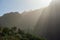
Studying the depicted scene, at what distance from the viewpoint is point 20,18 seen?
47.2 meters

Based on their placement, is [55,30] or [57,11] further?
[57,11]

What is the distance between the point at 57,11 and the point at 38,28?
4209mm

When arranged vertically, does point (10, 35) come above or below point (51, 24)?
below

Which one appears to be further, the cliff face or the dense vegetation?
the cliff face

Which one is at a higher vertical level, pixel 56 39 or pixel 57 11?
pixel 57 11

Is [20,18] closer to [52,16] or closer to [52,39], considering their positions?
[52,16]

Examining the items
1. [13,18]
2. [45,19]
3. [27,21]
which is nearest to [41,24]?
[45,19]

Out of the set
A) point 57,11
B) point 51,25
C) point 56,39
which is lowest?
point 56,39

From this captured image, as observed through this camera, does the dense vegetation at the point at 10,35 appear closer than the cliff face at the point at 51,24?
Yes

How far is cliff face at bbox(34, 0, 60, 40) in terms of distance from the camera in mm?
28533

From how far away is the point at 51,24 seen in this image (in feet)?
102

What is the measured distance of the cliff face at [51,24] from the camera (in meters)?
28.5

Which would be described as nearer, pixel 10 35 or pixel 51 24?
pixel 10 35

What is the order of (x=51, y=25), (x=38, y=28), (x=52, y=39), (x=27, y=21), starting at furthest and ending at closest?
(x=27, y=21), (x=38, y=28), (x=51, y=25), (x=52, y=39)
